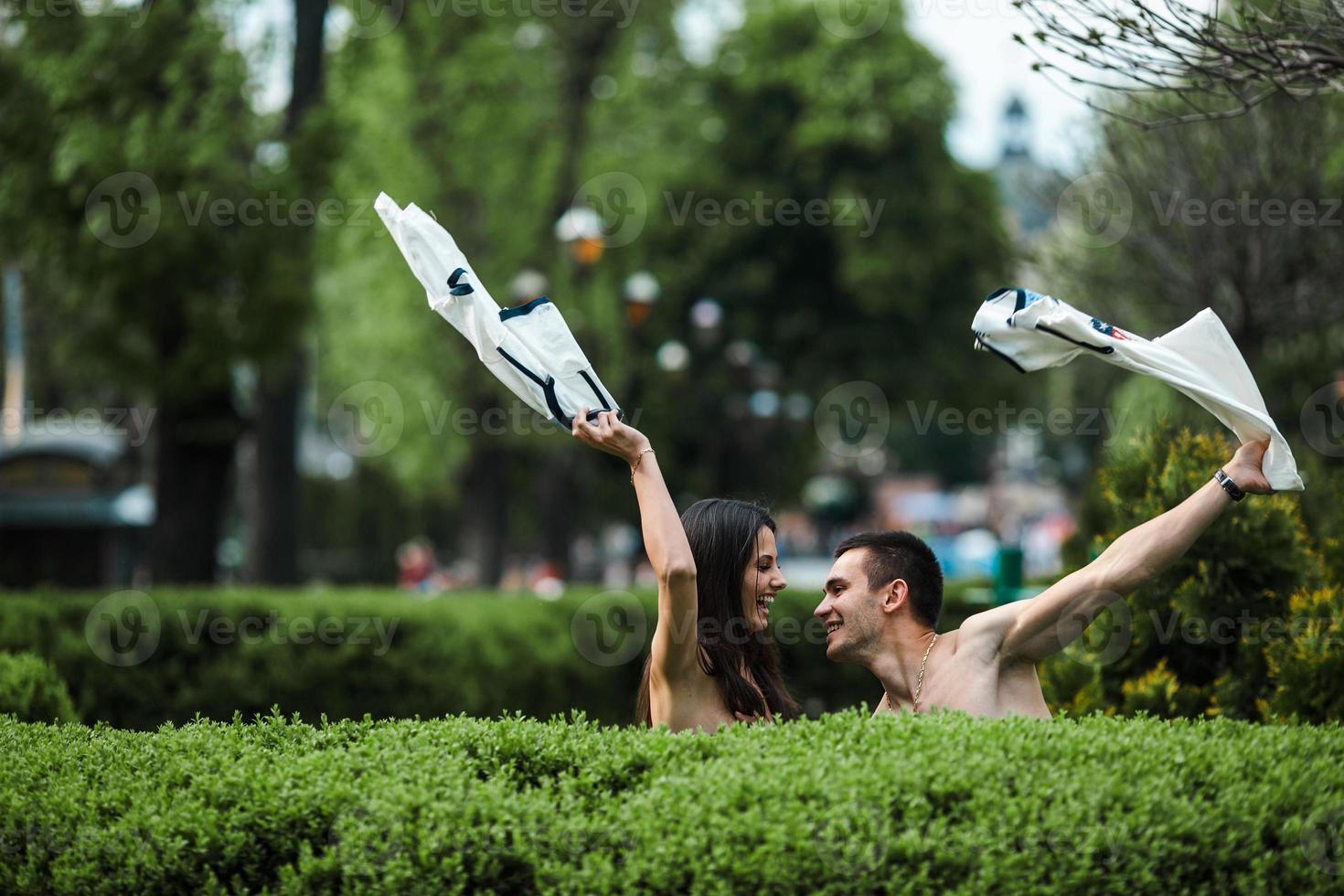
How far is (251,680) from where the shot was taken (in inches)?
408

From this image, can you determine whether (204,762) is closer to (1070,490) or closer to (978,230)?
(978,230)

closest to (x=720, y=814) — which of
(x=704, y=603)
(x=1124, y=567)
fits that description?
(x=704, y=603)

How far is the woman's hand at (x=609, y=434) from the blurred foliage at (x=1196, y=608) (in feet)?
10.3

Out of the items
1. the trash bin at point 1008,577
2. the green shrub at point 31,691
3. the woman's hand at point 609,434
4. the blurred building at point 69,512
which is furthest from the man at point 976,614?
the blurred building at point 69,512

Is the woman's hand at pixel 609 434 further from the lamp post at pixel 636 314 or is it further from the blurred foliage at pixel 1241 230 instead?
the lamp post at pixel 636 314

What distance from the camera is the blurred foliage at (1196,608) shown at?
6.44 metres

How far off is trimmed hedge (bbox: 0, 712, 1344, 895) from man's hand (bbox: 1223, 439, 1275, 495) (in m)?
0.64

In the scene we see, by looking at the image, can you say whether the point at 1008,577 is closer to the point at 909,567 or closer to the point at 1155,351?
the point at 909,567

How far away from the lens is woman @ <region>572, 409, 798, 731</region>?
13.1ft

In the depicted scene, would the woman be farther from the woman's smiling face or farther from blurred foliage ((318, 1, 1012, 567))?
blurred foliage ((318, 1, 1012, 567))

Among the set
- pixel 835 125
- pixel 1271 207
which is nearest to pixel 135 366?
pixel 1271 207

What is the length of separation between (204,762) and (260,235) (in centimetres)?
1061

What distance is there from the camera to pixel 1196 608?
651 cm

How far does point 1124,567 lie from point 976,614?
1.52ft
